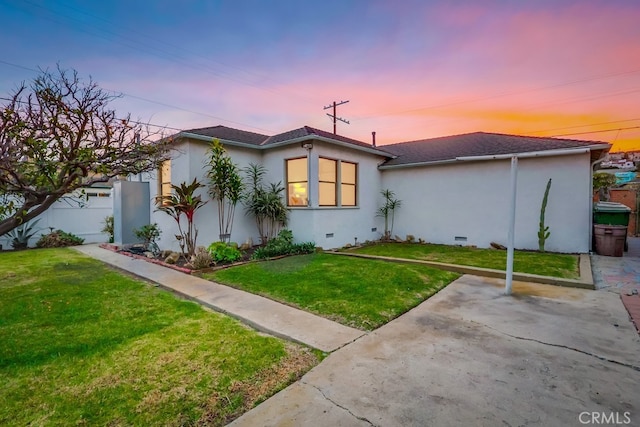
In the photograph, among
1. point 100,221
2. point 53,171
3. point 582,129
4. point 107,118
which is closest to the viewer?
point 53,171

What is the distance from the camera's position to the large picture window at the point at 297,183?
8.90 m

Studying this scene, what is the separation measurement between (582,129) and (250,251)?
1916cm

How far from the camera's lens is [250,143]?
30.8 feet

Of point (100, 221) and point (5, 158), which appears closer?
point (5, 158)

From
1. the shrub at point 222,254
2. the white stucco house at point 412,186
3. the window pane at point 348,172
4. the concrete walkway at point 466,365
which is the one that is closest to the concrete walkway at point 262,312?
the concrete walkway at point 466,365

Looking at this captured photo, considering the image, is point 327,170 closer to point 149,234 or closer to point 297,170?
point 297,170

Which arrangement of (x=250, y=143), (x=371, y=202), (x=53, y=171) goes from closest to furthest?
1. (x=53, y=171)
2. (x=250, y=143)
3. (x=371, y=202)

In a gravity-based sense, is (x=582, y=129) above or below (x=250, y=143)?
above

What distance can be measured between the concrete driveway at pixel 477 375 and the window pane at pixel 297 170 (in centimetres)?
591

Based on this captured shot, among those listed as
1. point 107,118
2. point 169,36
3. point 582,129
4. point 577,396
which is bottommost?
point 577,396

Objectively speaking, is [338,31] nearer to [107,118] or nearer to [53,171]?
[107,118]

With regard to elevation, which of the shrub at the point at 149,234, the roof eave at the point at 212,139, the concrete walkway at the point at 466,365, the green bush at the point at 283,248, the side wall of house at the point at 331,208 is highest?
the roof eave at the point at 212,139

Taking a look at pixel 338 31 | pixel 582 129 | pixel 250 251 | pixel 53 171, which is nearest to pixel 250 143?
pixel 250 251

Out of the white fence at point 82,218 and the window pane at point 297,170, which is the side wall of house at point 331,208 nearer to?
the window pane at point 297,170
